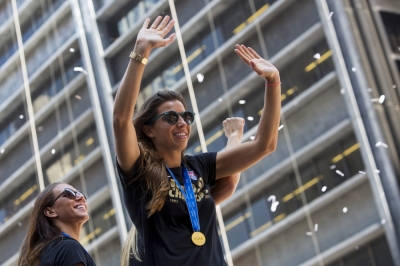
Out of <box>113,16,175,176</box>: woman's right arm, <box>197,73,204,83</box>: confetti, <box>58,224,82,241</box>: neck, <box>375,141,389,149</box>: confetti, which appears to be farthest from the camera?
<box>197,73,204,83</box>: confetti

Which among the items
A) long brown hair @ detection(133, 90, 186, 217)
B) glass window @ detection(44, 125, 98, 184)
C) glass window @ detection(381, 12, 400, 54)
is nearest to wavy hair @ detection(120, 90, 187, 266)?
long brown hair @ detection(133, 90, 186, 217)

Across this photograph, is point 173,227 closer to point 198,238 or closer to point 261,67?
point 198,238

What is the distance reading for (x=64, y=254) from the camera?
2.20 metres

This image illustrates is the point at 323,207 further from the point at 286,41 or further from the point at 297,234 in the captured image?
the point at 286,41

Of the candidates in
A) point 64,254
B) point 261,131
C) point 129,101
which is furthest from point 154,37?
point 64,254

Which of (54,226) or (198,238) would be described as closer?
(198,238)

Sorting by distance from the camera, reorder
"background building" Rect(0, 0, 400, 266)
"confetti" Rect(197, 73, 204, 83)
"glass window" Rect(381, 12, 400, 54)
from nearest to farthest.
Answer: "background building" Rect(0, 0, 400, 266) < "glass window" Rect(381, 12, 400, 54) < "confetti" Rect(197, 73, 204, 83)

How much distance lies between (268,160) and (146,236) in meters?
7.42

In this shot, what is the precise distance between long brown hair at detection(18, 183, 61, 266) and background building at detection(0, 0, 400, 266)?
627 cm

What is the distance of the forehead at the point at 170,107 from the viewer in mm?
2258

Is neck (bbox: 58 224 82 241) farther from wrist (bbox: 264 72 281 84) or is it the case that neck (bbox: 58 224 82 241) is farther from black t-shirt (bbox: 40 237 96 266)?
wrist (bbox: 264 72 281 84)

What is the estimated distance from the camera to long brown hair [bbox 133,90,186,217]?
209 centimetres

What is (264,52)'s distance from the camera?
378 inches

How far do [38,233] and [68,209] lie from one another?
0.38 ft
